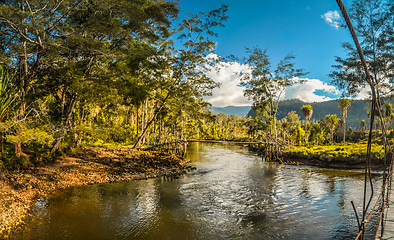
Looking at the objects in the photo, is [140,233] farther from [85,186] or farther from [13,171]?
[13,171]

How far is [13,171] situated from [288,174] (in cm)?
1606

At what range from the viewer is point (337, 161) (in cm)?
1873

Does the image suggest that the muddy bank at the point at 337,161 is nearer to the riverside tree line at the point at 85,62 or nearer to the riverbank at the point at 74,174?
the riverside tree line at the point at 85,62

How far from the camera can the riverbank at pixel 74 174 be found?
782 cm

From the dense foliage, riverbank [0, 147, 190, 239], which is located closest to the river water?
riverbank [0, 147, 190, 239]

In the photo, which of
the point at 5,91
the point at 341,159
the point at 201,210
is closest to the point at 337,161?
the point at 341,159

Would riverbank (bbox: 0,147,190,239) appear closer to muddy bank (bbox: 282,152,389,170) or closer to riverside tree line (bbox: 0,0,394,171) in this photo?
riverside tree line (bbox: 0,0,394,171)

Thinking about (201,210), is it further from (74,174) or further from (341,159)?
(341,159)

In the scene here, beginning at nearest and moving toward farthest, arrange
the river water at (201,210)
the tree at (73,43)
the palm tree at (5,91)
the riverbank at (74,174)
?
1. the river water at (201,210)
2. the riverbank at (74,174)
3. the palm tree at (5,91)
4. the tree at (73,43)

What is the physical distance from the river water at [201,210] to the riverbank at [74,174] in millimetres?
644

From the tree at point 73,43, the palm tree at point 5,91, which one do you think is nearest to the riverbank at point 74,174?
the tree at point 73,43

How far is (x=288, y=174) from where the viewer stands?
16312mm

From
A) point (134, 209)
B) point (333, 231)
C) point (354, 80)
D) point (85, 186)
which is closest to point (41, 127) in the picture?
point (85, 186)

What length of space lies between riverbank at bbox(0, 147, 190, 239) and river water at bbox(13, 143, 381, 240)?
64cm
